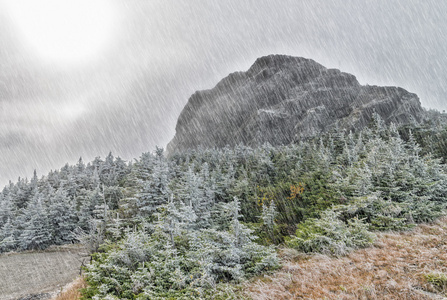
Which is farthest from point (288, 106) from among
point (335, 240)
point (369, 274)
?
point (369, 274)

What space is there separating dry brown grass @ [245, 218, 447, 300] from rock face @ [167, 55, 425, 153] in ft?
341

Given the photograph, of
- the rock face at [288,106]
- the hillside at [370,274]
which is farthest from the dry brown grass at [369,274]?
the rock face at [288,106]

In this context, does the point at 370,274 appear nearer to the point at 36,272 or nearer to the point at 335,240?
the point at 335,240

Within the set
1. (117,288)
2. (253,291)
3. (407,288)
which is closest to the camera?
(407,288)

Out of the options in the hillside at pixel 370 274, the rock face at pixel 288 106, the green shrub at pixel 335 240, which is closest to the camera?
the hillside at pixel 370 274

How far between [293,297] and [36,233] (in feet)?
126

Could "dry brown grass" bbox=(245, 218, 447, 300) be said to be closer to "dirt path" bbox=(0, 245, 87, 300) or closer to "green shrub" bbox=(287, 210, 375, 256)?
"green shrub" bbox=(287, 210, 375, 256)

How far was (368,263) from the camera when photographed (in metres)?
7.54

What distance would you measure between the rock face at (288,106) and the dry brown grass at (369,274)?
4087 inches

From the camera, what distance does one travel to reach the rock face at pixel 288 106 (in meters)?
117

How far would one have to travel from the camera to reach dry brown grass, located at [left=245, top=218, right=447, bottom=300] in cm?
577

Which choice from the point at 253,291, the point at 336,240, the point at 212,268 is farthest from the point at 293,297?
the point at 336,240

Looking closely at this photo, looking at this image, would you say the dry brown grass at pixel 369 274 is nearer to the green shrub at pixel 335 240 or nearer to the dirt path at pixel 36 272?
the green shrub at pixel 335 240

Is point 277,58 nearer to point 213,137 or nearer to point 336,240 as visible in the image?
point 213,137
